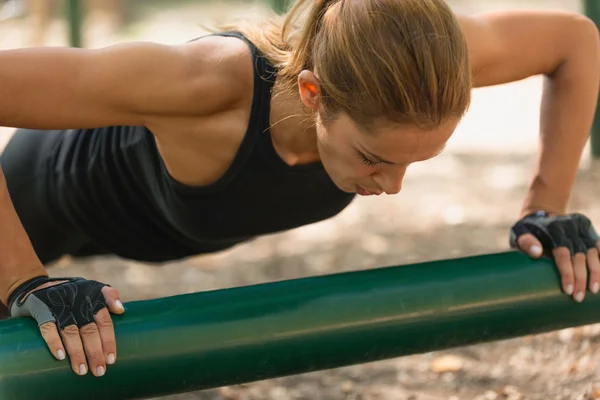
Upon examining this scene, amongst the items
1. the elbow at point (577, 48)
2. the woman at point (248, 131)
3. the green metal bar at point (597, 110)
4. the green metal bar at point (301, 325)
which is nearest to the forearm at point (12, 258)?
the woman at point (248, 131)

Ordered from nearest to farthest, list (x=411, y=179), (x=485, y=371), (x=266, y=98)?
(x=266, y=98), (x=485, y=371), (x=411, y=179)

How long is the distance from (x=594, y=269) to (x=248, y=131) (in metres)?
0.67

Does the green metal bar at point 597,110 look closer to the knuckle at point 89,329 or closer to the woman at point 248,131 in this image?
the woman at point 248,131

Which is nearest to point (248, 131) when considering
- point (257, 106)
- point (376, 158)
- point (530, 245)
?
point (257, 106)

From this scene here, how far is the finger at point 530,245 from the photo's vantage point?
1.51 m

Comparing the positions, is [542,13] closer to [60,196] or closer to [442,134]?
[442,134]

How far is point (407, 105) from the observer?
131 centimetres

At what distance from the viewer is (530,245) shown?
1.54 m

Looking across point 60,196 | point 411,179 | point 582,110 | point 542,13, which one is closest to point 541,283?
point 582,110

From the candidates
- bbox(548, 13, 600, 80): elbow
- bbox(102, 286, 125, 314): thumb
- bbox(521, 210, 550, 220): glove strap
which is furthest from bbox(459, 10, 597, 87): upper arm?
bbox(102, 286, 125, 314): thumb

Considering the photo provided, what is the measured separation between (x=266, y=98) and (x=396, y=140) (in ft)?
1.24

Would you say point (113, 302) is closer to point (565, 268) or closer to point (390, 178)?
point (390, 178)

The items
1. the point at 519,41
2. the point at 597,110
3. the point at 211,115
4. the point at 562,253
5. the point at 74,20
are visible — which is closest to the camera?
the point at 562,253

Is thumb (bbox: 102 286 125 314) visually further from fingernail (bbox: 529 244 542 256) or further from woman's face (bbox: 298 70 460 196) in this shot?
fingernail (bbox: 529 244 542 256)
